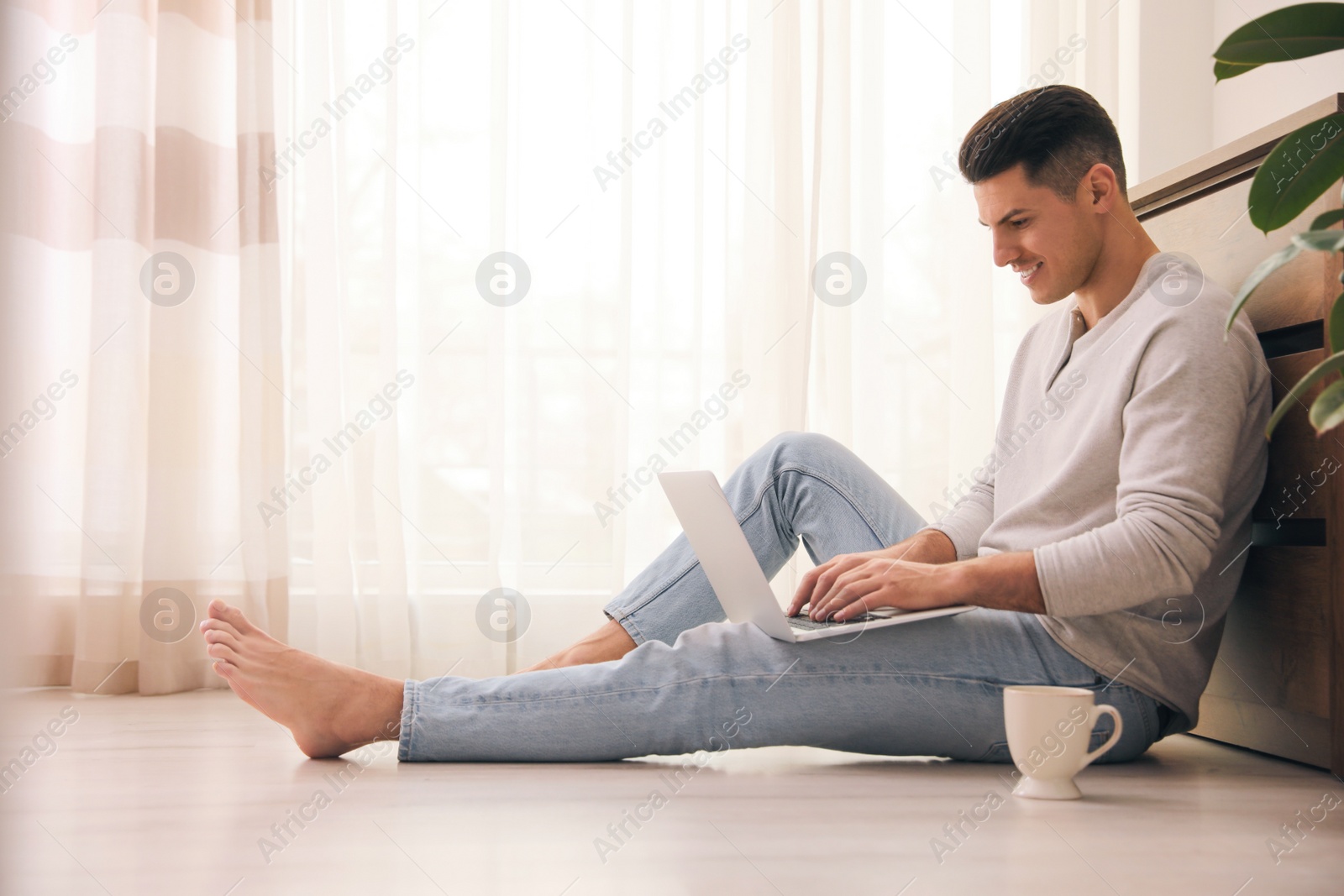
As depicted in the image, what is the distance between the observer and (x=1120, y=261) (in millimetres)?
1269

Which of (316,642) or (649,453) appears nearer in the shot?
(316,642)

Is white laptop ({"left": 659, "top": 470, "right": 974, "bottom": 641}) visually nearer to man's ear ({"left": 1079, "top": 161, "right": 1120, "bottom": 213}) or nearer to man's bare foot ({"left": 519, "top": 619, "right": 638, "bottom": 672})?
man's bare foot ({"left": 519, "top": 619, "right": 638, "bottom": 672})

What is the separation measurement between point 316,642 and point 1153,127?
2102 mm

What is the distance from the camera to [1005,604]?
1.12 m

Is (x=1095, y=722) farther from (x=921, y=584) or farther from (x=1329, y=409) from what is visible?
(x=1329, y=409)

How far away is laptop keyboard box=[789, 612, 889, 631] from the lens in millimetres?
1164

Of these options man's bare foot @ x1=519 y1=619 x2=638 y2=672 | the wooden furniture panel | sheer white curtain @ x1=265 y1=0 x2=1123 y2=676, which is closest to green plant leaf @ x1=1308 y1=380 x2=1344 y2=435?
the wooden furniture panel

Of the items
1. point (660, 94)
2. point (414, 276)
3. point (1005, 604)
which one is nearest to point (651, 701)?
point (1005, 604)

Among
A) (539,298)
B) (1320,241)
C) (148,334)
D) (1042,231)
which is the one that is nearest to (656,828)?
(1320,241)

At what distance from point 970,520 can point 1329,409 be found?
0.71m

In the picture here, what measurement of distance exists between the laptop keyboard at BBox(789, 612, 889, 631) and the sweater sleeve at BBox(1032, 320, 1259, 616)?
0.19 metres

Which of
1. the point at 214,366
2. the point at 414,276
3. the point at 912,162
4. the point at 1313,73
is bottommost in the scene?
the point at 214,366

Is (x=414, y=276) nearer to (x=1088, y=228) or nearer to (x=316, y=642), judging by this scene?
(x=316, y=642)

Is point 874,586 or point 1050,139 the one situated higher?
point 1050,139
